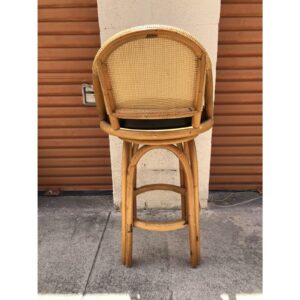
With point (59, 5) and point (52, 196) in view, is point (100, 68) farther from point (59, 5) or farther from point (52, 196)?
point (52, 196)

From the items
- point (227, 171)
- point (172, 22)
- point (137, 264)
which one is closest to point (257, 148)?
point (227, 171)

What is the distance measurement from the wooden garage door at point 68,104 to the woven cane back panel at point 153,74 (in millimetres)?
1396

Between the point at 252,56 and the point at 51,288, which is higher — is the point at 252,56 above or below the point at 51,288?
above

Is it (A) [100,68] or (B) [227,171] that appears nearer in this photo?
(A) [100,68]

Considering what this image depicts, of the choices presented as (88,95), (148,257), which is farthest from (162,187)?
(88,95)

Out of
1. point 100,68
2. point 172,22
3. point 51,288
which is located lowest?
point 51,288

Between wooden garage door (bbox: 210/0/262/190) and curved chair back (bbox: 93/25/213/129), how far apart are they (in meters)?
1.29

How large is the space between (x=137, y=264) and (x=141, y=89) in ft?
3.65

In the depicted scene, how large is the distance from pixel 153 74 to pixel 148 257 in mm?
1204

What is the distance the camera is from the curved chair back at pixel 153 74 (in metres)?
1.51

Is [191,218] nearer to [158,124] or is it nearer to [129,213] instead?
[129,213]

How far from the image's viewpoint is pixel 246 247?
2242 mm

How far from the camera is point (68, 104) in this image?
3.02 metres
